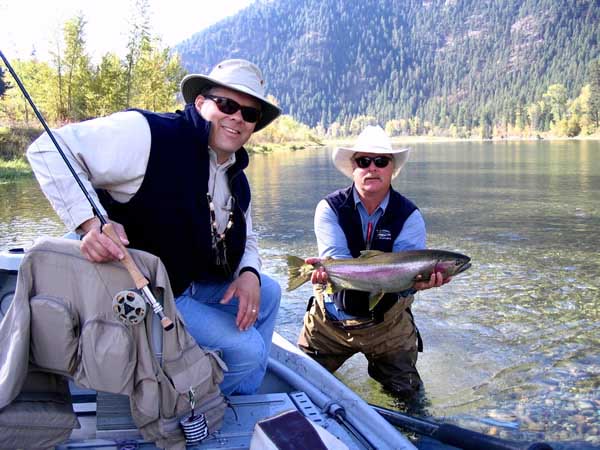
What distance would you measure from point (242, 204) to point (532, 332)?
433cm

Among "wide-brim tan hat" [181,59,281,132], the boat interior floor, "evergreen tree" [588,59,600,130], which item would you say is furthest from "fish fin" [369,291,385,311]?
"evergreen tree" [588,59,600,130]

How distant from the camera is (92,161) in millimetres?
2740

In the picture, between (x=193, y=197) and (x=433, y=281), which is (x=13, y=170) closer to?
(x=433, y=281)

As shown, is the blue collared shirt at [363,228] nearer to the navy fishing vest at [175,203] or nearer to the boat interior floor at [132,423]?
the navy fishing vest at [175,203]

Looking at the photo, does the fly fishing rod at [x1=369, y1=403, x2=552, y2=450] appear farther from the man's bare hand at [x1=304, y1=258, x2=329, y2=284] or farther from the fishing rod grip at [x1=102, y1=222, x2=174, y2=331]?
the fishing rod grip at [x1=102, y1=222, x2=174, y2=331]

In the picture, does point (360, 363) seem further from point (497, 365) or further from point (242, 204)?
point (242, 204)

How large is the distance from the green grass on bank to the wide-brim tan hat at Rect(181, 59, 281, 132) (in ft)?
75.3

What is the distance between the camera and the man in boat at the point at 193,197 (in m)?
2.67

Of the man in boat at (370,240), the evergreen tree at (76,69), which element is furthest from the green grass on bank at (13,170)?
the man in boat at (370,240)

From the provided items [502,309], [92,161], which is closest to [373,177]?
[92,161]

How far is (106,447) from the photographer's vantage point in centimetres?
252

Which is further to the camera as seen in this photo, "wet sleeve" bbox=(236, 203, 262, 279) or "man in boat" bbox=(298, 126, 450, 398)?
"man in boat" bbox=(298, 126, 450, 398)

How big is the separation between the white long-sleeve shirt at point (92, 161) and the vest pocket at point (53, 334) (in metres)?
0.43

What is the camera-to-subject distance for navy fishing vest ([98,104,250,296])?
2898 millimetres
